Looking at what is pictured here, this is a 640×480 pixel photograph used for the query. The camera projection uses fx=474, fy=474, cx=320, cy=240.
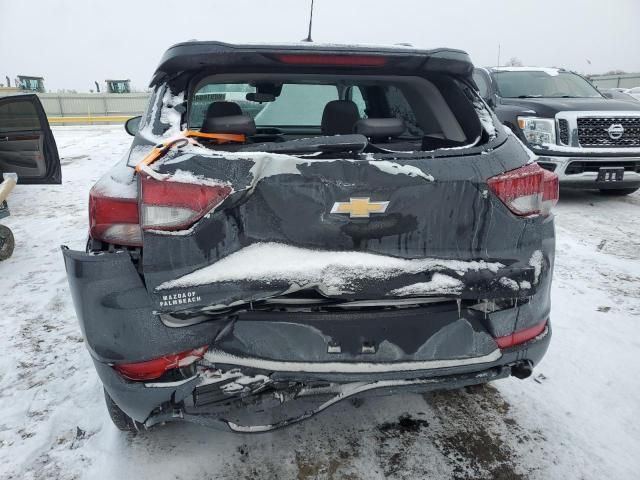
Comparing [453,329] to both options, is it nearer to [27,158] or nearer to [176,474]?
[176,474]

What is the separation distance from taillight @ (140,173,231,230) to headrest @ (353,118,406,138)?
96cm

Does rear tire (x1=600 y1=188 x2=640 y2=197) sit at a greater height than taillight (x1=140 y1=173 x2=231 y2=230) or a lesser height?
lesser

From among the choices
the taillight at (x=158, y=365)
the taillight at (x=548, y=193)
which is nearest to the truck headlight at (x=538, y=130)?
the taillight at (x=548, y=193)

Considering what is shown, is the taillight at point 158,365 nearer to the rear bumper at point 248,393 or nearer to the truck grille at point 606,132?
the rear bumper at point 248,393

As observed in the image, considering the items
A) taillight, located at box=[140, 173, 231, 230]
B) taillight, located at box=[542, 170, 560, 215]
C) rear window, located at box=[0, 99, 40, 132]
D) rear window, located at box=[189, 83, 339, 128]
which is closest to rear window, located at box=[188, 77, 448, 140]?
rear window, located at box=[189, 83, 339, 128]

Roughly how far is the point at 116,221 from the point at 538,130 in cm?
624

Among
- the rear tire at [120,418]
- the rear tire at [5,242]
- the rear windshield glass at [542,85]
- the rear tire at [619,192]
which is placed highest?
the rear windshield glass at [542,85]

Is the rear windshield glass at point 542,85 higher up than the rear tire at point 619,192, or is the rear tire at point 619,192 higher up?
the rear windshield glass at point 542,85

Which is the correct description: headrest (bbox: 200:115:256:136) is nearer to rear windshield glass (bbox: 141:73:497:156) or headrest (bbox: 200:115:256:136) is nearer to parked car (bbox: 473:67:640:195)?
rear windshield glass (bbox: 141:73:497:156)

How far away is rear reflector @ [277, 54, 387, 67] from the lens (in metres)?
1.98

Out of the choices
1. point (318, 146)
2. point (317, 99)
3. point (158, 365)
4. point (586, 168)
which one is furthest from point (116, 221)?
point (586, 168)

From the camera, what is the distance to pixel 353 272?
5.38ft

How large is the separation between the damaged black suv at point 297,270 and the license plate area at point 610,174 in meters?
5.20

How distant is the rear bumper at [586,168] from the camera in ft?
20.6
